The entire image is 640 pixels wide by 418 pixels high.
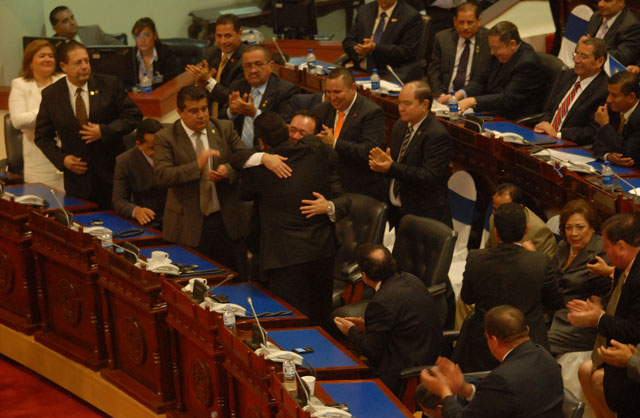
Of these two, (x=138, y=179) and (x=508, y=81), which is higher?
(x=508, y=81)

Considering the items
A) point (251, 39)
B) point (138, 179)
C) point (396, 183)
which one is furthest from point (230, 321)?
point (251, 39)

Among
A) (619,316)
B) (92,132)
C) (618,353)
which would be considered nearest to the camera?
(618,353)

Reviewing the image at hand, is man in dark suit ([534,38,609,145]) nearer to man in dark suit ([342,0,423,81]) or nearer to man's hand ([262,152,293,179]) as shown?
man in dark suit ([342,0,423,81])

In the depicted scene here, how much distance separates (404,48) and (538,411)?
4.36 metres

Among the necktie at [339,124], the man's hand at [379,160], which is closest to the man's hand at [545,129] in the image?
the man's hand at [379,160]

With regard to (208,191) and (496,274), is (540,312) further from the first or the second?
(208,191)

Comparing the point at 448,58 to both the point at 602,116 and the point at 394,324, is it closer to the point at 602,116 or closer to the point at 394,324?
the point at 602,116

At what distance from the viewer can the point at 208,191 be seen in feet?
15.3

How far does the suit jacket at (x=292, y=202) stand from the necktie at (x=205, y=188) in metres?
0.35

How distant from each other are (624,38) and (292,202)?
3.00m

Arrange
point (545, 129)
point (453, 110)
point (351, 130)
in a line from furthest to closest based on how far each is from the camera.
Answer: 1. point (453, 110)
2. point (545, 129)
3. point (351, 130)

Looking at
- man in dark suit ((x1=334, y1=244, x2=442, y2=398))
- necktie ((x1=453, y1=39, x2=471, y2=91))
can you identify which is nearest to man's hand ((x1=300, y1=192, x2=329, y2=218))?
man in dark suit ((x1=334, y1=244, x2=442, y2=398))

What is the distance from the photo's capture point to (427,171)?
16.6ft

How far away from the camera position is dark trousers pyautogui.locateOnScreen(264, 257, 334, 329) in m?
4.38
